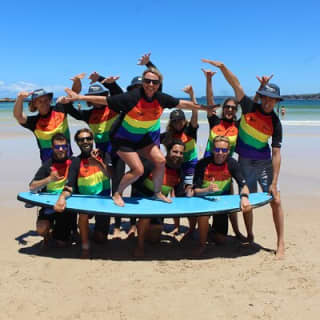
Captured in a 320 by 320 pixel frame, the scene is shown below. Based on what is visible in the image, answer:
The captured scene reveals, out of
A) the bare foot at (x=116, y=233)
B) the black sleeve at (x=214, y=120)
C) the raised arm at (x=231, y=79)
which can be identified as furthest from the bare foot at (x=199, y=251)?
the raised arm at (x=231, y=79)

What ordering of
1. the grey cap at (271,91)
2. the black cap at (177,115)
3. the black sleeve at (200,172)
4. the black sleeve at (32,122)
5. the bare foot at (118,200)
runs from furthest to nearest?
the black cap at (177,115) → the black sleeve at (32,122) → the black sleeve at (200,172) → the bare foot at (118,200) → the grey cap at (271,91)

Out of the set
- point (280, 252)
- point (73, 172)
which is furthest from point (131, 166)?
point (280, 252)

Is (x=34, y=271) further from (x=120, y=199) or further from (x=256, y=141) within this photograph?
(x=256, y=141)

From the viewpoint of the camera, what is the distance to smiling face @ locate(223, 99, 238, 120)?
4.80 m

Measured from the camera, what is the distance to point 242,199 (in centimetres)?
433

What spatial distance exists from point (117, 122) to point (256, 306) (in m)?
2.46

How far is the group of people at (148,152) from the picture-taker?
14.1 feet

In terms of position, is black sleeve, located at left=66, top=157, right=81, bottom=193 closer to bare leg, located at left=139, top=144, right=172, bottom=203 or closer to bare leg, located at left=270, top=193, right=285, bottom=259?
bare leg, located at left=139, top=144, right=172, bottom=203

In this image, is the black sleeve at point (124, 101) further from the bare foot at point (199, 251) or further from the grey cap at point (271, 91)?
the bare foot at point (199, 251)

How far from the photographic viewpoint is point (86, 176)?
467cm

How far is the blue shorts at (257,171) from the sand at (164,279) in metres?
0.89

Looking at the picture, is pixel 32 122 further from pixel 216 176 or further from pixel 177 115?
pixel 216 176

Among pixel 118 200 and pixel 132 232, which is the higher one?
pixel 118 200

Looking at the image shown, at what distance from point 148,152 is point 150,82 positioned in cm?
86
